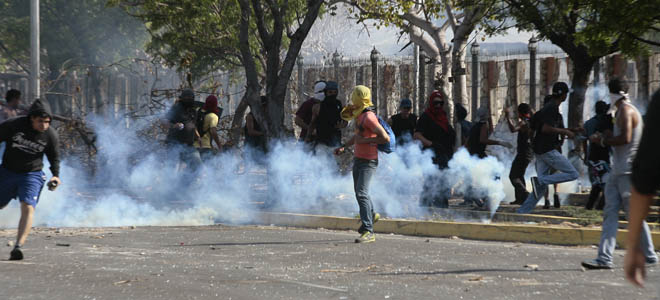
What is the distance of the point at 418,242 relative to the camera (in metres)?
9.69

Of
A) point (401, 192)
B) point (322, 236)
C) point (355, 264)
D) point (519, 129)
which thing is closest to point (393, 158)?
point (401, 192)

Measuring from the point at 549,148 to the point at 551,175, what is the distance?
1.17ft

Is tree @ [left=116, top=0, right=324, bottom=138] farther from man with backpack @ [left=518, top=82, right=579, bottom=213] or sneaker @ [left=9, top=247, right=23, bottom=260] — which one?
sneaker @ [left=9, top=247, right=23, bottom=260]

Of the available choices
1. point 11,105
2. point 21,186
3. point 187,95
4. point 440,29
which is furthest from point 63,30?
point 21,186

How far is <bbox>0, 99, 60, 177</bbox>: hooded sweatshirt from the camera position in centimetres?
846

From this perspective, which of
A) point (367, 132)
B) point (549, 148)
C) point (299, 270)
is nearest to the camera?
point (299, 270)

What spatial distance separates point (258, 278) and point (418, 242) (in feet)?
10.2

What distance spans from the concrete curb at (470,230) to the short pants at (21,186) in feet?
14.0

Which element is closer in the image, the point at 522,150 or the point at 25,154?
the point at 25,154

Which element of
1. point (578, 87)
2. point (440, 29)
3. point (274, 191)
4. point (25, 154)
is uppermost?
point (440, 29)

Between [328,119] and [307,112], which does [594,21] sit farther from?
[307,112]

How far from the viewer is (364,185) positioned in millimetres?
9445

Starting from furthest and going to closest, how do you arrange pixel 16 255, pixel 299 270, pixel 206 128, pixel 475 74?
pixel 475 74
pixel 206 128
pixel 16 255
pixel 299 270

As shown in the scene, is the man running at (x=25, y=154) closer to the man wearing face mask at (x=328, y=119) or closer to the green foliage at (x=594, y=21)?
the man wearing face mask at (x=328, y=119)
